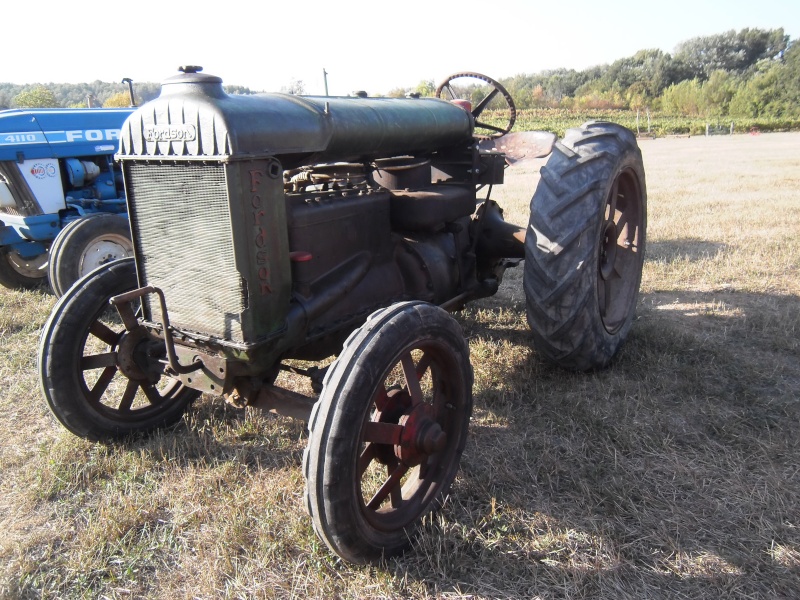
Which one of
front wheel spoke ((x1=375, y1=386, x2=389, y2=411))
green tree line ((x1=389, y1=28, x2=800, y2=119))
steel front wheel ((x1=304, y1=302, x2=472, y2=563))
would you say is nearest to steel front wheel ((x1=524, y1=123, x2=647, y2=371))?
steel front wheel ((x1=304, y1=302, x2=472, y2=563))

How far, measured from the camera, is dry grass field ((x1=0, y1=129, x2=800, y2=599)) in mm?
2148

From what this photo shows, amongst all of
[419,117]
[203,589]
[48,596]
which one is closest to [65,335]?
[48,596]

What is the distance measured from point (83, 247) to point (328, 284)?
329cm

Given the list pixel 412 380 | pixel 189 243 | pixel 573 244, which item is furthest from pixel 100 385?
pixel 573 244

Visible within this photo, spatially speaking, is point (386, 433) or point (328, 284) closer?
point (386, 433)

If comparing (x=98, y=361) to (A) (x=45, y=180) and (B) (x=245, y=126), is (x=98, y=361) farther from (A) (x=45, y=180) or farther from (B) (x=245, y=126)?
(A) (x=45, y=180)

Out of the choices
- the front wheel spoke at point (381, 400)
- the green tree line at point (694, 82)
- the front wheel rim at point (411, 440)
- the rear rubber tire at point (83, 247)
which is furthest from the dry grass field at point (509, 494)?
the green tree line at point (694, 82)

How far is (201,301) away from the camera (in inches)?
94.4

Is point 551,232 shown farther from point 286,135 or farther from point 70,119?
point 70,119

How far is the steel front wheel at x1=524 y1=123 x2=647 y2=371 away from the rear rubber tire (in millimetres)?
3735

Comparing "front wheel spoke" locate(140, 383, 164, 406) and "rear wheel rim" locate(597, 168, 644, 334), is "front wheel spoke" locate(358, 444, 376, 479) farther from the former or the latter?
"rear wheel rim" locate(597, 168, 644, 334)

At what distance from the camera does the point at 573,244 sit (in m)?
3.08

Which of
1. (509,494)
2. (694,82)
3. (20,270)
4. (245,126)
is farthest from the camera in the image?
(694,82)

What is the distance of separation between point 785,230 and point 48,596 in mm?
7900
